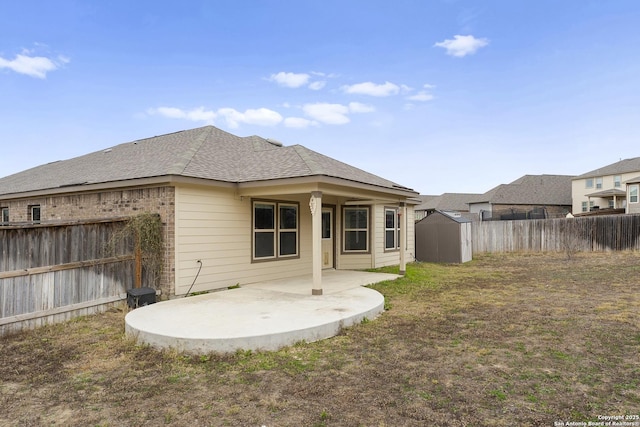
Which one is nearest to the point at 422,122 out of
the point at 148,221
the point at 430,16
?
the point at 430,16

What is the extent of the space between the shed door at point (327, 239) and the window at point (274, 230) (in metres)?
1.66

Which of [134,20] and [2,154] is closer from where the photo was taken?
[134,20]

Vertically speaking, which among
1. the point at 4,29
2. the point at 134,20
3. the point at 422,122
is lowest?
the point at 422,122

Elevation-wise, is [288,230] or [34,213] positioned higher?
[34,213]

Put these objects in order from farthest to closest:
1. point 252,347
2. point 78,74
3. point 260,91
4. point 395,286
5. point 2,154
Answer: point 260,91
point 2,154
point 78,74
point 395,286
point 252,347

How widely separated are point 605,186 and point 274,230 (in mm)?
39899

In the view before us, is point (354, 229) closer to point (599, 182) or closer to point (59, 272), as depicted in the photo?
point (59, 272)

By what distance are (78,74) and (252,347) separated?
12787 millimetres

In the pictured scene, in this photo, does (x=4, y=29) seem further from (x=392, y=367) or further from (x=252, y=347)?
(x=392, y=367)

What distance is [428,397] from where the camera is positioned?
365cm

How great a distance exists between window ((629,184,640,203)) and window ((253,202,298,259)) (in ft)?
102

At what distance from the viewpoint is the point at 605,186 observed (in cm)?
3731

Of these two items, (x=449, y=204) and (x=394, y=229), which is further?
(x=449, y=204)

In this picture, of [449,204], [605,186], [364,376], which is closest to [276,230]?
[364,376]
